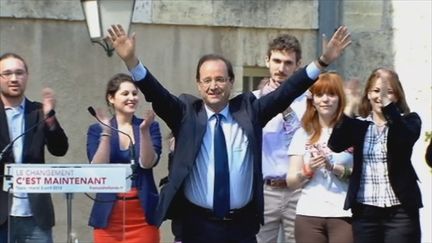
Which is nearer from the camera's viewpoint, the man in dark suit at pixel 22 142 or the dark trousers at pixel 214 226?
the dark trousers at pixel 214 226

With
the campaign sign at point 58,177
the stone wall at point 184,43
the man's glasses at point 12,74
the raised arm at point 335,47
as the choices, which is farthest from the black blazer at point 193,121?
the stone wall at point 184,43

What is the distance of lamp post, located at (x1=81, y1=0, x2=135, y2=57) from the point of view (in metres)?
9.92

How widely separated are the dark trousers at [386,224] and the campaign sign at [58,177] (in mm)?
1628

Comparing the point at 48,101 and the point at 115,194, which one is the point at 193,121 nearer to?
the point at 48,101

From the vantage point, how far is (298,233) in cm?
823

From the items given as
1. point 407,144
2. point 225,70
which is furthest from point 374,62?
point 225,70

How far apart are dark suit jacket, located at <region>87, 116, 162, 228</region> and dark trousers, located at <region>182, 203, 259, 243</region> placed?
4.92 feet

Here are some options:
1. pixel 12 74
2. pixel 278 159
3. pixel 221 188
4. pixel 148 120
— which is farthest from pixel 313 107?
pixel 12 74

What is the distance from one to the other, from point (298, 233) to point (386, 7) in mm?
4148

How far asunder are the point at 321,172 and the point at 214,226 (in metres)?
1.72

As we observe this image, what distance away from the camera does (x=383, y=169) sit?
26.2 ft

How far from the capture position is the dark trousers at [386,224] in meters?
7.88

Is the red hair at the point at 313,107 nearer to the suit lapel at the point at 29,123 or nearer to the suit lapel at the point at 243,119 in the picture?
the suit lapel at the point at 243,119

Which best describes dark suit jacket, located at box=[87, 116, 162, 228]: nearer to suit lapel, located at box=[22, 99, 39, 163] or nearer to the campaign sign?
suit lapel, located at box=[22, 99, 39, 163]
